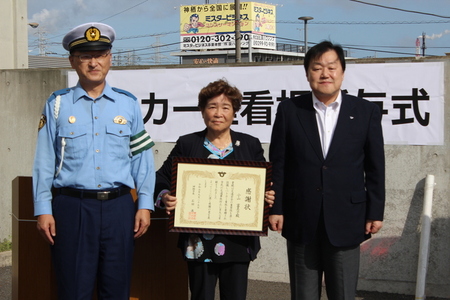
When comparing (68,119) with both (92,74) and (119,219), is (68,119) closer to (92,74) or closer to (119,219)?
(92,74)

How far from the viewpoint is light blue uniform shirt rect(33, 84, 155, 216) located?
3271mm

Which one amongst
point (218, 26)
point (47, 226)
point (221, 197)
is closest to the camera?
point (47, 226)

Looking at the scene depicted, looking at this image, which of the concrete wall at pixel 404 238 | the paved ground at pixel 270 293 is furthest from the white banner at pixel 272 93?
the paved ground at pixel 270 293

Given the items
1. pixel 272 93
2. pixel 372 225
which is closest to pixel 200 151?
pixel 372 225

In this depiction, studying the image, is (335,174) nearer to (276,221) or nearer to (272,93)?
(276,221)

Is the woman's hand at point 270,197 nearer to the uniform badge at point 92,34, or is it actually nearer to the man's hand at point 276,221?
the man's hand at point 276,221

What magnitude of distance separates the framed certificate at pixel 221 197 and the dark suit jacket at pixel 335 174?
104mm

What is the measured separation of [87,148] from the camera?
10.8 ft

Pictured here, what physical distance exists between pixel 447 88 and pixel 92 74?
3.61m

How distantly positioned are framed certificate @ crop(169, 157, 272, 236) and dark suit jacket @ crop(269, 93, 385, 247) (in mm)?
104

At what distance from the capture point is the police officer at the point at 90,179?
3277 millimetres

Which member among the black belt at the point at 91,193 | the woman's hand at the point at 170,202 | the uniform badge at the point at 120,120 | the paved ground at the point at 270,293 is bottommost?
the paved ground at the point at 270,293

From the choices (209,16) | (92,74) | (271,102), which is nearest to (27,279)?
(92,74)

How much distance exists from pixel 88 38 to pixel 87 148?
1.98 ft
